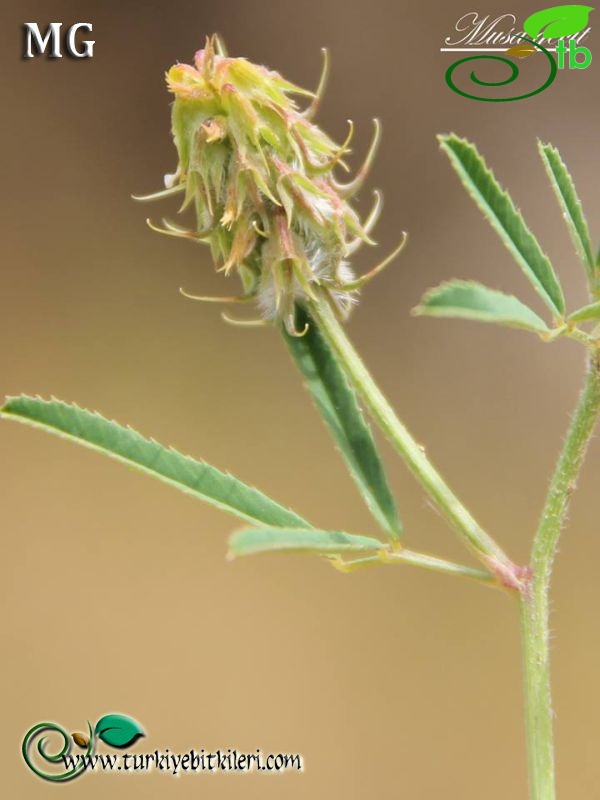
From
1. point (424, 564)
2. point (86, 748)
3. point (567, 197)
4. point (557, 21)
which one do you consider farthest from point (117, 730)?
point (557, 21)

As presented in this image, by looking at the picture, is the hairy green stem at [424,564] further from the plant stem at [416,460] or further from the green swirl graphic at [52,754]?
the green swirl graphic at [52,754]

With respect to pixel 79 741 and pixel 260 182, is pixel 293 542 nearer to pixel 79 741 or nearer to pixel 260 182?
pixel 260 182

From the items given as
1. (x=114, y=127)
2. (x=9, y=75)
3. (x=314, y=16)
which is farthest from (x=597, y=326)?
(x=9, y=75)

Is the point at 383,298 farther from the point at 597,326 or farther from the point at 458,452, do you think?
the point at 597,326

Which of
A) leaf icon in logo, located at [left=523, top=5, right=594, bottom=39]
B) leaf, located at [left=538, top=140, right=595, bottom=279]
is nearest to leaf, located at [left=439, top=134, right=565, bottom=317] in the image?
leaf, located at [left=538, top=140, right=595, bottom=279]

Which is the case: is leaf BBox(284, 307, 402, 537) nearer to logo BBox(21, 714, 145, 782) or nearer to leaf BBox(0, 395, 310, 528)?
leaf BBox(0, 395, 310, 528)

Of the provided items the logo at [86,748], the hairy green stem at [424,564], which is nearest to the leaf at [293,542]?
the hairy green stem at [424,564]

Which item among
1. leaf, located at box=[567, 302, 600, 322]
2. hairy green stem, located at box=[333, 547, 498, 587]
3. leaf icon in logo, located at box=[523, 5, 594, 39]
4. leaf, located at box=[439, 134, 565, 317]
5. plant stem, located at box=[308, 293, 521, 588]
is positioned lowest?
hairy green stem, located at box=[333, 547, 498, 587]
